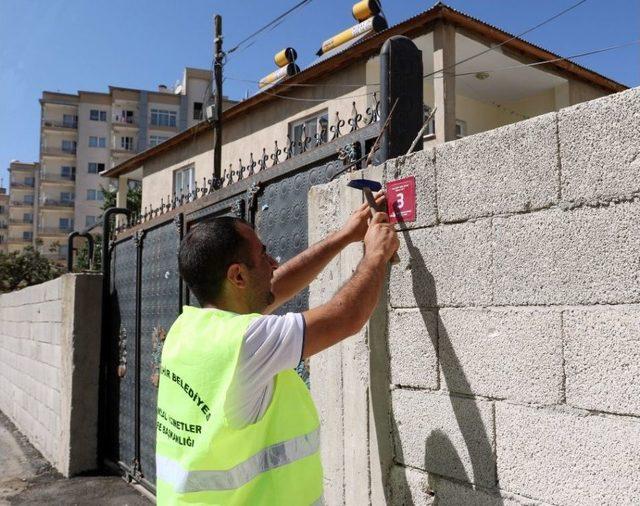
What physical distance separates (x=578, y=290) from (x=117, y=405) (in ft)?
19.6

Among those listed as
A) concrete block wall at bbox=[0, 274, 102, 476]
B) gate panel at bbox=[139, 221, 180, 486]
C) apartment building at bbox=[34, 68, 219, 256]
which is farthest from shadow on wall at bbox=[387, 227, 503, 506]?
apartment building at bbox=[34, 68, 219, 256]

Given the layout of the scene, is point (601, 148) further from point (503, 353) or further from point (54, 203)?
point (54, 203)

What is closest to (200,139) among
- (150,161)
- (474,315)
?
(150,161)

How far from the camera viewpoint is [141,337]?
20.9 ft

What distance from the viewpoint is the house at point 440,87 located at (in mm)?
11555

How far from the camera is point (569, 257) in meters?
1.96

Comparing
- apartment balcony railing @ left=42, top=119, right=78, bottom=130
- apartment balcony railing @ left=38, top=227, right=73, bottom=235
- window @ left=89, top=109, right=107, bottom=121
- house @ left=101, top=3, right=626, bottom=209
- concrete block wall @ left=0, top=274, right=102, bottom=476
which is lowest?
concrete block wall @ left=0, top=274, right=102, bottom=476

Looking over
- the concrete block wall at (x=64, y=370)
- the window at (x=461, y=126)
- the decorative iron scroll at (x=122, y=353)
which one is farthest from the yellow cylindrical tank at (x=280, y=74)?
the decorative iron scroll at (x=122, y=353)

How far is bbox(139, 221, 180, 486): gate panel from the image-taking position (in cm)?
578

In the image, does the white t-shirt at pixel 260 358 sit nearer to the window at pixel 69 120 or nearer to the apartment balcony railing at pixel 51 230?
the apartment balcony railing at pixel 51 230

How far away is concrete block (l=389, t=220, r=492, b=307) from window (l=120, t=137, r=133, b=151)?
199 ft

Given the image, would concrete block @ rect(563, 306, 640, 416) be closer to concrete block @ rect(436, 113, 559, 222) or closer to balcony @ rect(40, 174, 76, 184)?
concrete block @ rect(436, 113, 559, 222)

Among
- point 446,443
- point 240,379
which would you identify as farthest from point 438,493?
point 240,379

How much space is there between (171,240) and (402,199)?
373 centimetres
